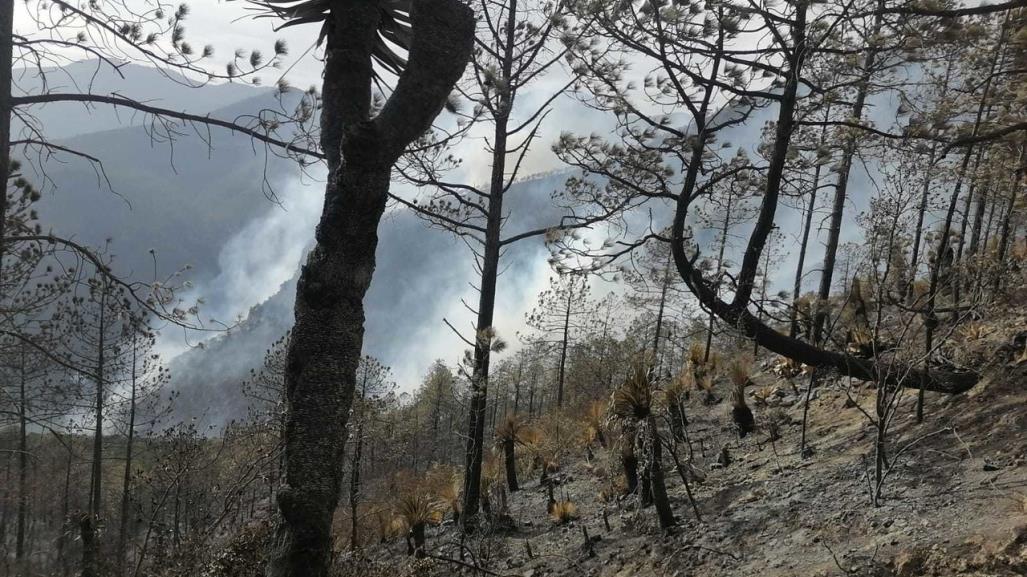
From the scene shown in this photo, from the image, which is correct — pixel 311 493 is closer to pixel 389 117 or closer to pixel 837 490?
pixel 389 117

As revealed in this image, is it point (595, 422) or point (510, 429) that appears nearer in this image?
point (595, 422)

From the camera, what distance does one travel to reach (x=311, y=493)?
2.29 metres

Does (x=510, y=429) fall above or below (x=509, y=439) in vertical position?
above

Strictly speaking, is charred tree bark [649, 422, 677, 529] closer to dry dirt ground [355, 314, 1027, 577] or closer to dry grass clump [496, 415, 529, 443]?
dry dirt ground [355, 314, 1027, 577]

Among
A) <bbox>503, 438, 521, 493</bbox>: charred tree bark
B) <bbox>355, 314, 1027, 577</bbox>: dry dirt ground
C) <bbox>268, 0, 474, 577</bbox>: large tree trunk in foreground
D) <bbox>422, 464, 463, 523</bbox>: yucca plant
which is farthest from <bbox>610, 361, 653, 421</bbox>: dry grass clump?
<bbox>503, 438, 521, 493</bbox>: charred tree bark

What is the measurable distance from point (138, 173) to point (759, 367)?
215538 millimetres

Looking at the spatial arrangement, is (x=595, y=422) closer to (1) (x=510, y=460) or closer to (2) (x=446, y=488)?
(1) (x=510, y=460)

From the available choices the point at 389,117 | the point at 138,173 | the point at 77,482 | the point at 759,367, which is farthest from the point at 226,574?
the point at 138,173

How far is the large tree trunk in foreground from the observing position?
7.52 feet

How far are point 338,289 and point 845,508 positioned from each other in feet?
13.9

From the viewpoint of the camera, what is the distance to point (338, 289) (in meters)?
2.42

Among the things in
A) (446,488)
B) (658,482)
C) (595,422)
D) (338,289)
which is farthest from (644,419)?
(446,488)

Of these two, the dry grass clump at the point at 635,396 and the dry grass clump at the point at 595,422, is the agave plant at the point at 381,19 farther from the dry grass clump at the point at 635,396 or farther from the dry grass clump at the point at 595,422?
the dry grass clump at the point at 595,422

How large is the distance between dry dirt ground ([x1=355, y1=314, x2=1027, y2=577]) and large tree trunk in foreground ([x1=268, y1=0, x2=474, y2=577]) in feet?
8.58
